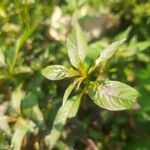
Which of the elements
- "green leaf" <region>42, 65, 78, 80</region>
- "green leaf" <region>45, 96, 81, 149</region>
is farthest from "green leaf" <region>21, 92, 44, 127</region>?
"green leaf" <region>42, 65, 78, 80</region>

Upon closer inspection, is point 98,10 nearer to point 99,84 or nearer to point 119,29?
point 119,29

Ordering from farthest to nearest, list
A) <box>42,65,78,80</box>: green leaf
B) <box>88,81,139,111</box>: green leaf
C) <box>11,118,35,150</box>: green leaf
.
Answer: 1. <box>11,118,35,150</box>: green leaf
2. <box>42,65,78,80</box>: green leaf
3. <box>88,81,139,111</box>: green leaf

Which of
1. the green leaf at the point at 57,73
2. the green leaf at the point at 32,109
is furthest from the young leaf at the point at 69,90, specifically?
the green leaf at the point at 32,109

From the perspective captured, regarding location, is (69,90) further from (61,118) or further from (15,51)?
(15,51)

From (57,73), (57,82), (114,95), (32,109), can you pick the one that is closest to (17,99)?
(32,109)

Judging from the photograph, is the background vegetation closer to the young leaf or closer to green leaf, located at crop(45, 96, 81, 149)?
green leaf, located at crop(45, 96, 81, 149)

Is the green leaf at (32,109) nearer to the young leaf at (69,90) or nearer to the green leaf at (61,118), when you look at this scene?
the green leaf at (61,118)
